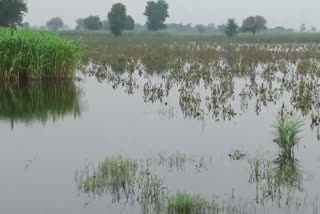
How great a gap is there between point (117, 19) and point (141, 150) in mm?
72916

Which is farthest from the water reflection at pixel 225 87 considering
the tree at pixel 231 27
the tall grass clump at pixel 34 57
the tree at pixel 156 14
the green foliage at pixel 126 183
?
the tree at pixel 156 14

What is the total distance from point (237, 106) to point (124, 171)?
7.61m

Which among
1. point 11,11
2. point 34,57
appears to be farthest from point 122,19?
point 34,57

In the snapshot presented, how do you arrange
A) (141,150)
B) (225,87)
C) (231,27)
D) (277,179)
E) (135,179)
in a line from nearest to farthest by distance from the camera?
(135,179), (277,179), (141,150), (225,87), (231,27)

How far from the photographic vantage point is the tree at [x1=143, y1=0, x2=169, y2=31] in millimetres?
106875

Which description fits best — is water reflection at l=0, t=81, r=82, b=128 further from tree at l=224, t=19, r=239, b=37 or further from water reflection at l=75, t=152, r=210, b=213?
tree at l=224, t=19, r=239, b=37

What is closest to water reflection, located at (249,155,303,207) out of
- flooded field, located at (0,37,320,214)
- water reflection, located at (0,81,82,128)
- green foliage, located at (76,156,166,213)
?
flooded field, located at (0,37,320,214)

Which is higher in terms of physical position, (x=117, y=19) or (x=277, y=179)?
(x=117, y=19)

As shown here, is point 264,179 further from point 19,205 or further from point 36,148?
point 36,148

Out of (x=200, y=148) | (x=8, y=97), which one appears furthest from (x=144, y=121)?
(x=8, y=97)

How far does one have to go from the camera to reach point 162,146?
36.3 feet

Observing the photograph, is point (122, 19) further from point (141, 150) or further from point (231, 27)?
point (141, 150)

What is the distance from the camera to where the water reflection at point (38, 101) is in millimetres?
14422

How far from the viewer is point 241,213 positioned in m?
7.14
